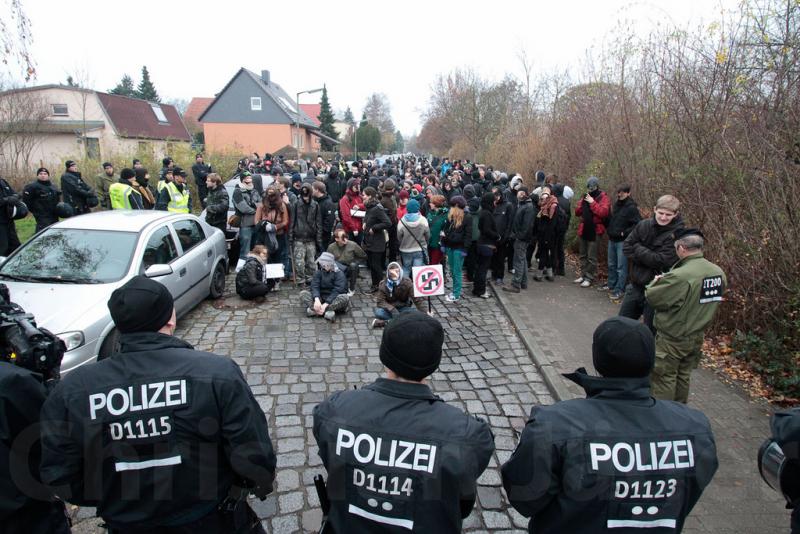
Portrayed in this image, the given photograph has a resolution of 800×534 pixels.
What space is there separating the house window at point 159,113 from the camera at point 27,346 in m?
46.3

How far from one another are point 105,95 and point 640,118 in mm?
38658

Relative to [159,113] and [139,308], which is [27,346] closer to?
[139,308]

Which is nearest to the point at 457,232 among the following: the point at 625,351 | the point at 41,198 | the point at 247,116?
the point at 625,351

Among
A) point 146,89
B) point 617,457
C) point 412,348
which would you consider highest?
point 146,89

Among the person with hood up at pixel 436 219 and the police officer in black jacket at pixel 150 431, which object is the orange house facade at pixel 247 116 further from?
the police officer in black jacket at pixel 150 431

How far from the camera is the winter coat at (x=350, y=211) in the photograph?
398 inches

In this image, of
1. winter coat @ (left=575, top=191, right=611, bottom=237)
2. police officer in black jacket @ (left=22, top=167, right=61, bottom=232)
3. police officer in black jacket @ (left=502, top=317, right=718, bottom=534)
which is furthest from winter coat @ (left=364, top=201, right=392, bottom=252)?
police officer in black jacket @ (left=502, top=317, right=718, bottom=534)

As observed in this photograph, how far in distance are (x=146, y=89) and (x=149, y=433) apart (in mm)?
81065

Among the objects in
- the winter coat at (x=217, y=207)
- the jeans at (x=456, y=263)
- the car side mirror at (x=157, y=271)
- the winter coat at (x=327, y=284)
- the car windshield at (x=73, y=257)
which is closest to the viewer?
the car windshield at (x=73, y=257)

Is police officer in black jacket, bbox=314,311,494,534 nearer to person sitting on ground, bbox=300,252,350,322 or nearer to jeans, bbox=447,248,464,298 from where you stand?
person sitting on ground, bbox=300,252,350,322

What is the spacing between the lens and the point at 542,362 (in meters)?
6.35

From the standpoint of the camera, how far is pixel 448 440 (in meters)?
2.03

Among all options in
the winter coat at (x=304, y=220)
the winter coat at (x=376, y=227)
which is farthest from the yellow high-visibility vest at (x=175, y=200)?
the winter coat at (x=376, y=227)

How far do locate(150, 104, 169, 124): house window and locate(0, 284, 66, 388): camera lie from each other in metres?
46.3
